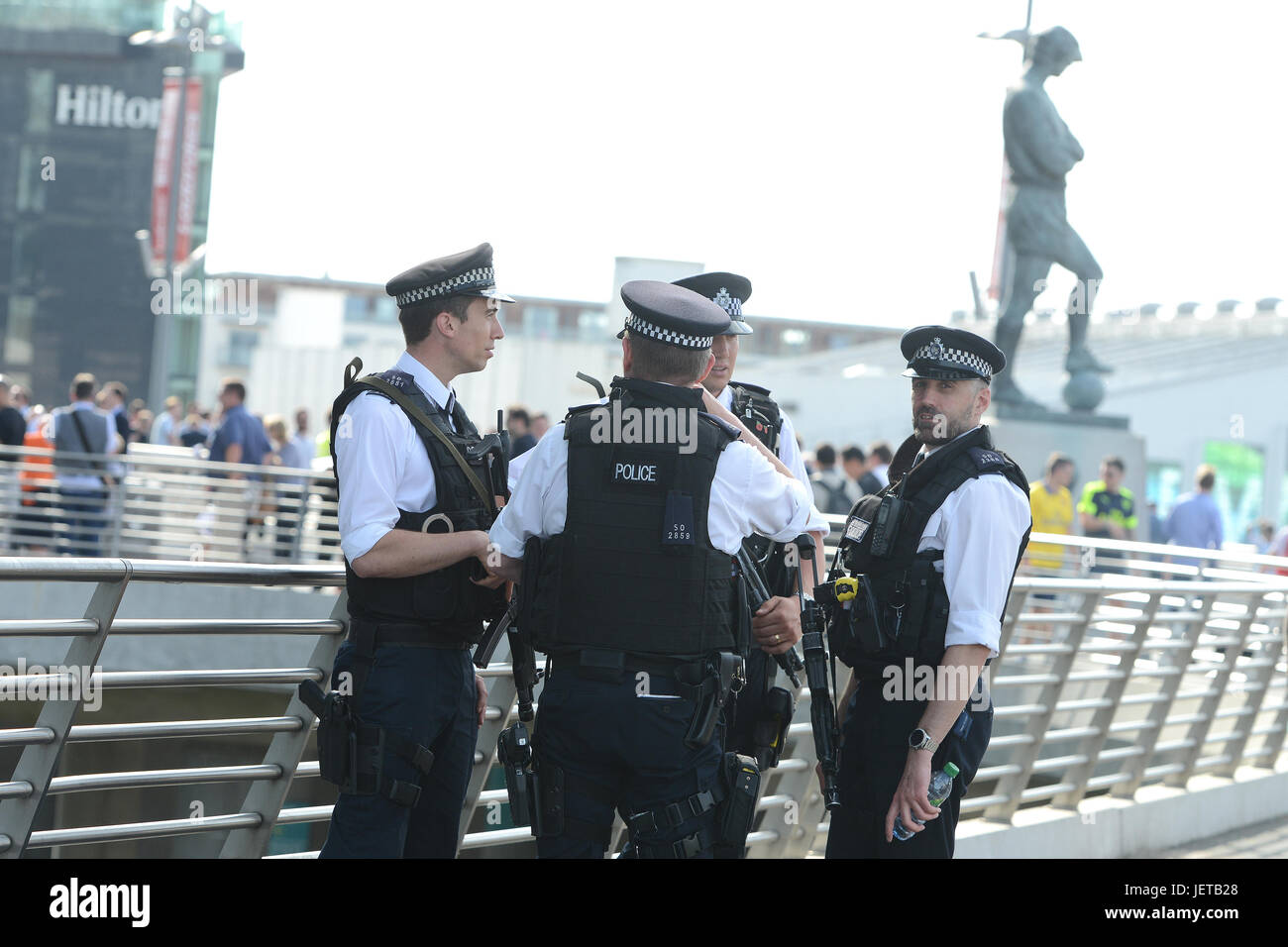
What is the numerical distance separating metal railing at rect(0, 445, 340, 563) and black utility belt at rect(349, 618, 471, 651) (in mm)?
9431

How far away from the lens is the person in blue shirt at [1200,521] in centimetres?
1389

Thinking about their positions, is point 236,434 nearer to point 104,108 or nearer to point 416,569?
point 416,569

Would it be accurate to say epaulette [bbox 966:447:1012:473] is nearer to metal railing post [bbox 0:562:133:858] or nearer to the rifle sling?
the rifle sling

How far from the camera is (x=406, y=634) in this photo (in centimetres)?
374

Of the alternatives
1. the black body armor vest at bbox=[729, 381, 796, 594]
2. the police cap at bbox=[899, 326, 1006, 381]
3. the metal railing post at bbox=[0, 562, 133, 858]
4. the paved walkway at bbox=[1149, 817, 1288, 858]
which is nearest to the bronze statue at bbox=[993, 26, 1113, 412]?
the paved walkway at bbox=[1149, 817, 1288, 858]

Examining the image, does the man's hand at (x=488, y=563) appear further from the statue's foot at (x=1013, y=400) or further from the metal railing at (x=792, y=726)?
the statue's foot at (x=1013, y=400)

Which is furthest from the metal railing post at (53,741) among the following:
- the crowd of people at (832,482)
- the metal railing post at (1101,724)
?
the crowd of people at (832,482)

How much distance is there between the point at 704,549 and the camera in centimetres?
347

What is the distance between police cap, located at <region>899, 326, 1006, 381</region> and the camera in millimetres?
4211

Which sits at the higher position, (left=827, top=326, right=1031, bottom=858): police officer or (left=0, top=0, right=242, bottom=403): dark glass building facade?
(left=0, top=0, right=242, bottom=403): dark glass building facade

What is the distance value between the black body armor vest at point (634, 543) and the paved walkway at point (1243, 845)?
17.3 ft
